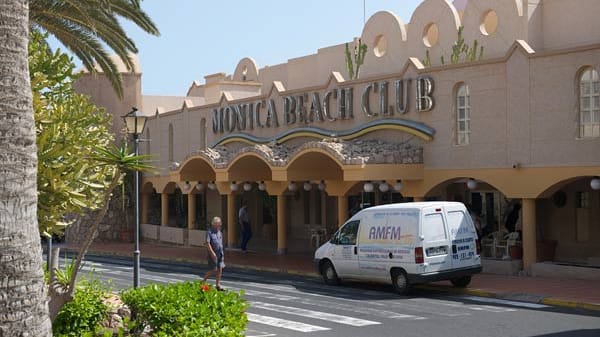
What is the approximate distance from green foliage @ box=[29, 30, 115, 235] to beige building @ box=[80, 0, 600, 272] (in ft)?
38.7

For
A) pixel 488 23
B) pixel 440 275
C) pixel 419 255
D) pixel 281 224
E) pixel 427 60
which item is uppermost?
pixel 488 23

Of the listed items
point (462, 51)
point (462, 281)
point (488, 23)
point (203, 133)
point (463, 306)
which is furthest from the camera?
point (203, 133)

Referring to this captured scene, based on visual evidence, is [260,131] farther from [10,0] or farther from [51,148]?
[10,0]

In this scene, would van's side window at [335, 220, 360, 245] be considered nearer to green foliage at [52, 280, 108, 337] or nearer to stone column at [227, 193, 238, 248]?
green foliage at [52, 280, 108, 337]

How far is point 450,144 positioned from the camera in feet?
78.7

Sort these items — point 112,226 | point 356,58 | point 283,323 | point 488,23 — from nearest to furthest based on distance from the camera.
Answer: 1. point 283,323
2. point 488,23
3. point 356,58
4. point 112,226

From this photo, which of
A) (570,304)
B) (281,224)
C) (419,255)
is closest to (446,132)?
(419,255)

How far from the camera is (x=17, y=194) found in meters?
6.56

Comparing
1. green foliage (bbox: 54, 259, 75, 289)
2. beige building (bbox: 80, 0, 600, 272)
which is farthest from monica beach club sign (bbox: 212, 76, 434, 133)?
green foliage (bbox: 54, 259, 75, 289)

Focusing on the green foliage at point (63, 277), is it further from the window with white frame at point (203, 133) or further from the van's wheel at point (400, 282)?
the window with white frame at point (203, 133)

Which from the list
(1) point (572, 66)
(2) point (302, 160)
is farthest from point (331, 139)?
(1) point (572, 66)

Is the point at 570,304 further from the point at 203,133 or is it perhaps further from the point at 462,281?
the point at 203,133

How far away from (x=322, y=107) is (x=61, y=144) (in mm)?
17515

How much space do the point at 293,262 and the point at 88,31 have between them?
12427 millimetres
